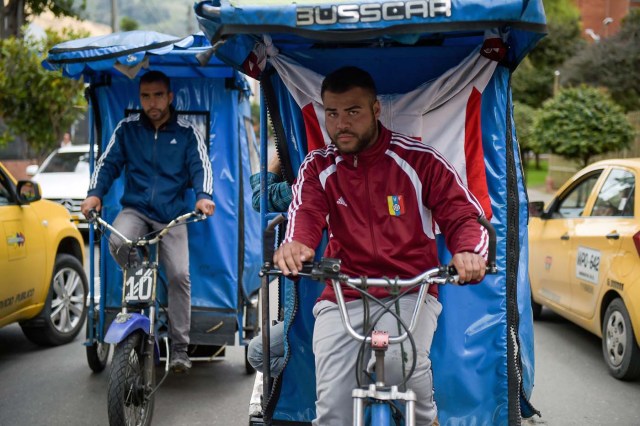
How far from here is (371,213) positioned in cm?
336

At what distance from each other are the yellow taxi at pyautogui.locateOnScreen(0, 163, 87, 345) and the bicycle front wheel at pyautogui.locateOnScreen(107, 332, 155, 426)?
2042 mm

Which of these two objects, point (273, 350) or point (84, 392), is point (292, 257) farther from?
point (84, 392)

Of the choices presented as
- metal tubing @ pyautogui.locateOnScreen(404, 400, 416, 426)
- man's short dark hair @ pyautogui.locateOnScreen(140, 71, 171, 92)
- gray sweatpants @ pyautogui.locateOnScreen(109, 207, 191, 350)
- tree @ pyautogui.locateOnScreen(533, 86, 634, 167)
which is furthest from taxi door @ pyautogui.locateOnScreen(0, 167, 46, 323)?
tree @ pyautogui.locateOnScreen(533, 86, 634, 167)

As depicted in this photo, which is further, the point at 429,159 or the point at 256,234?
the point at 256,234

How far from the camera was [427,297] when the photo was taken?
3.36 m

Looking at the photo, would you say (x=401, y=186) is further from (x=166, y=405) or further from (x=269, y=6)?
(x=166, y=405)

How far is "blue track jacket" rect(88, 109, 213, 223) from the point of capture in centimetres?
566

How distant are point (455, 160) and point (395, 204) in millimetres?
704

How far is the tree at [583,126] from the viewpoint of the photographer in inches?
847

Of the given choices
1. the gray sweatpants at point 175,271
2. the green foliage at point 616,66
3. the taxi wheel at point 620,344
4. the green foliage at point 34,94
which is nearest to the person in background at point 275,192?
the gray sweatpants at point 175,271

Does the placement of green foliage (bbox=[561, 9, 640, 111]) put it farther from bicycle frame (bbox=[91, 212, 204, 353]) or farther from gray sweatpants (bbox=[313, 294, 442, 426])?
gray sweatpants (bbox=[313, 294, 442, 426])

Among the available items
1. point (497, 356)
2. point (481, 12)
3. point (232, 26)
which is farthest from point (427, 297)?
point (232, 26)

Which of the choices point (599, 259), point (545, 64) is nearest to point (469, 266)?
point (599, 259)

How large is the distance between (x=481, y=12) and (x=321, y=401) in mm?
1705
